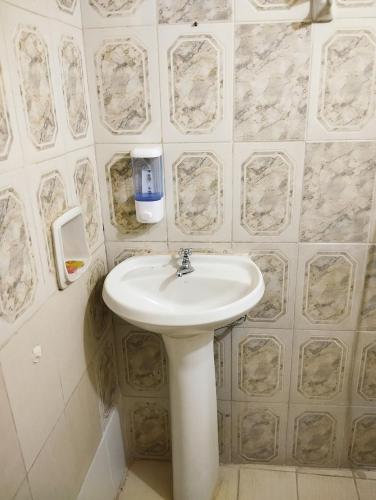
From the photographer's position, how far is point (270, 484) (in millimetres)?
1580

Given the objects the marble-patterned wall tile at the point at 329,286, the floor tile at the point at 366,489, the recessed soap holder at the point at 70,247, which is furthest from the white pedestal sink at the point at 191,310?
the floor tile at the point at 366,489

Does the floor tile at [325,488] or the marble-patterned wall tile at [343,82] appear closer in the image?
the marble-patterned wall tile at [343,82]

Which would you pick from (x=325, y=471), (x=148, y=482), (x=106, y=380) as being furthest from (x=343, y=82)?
(x=148, y=482)

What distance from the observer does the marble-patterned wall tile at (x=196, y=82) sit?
1.19m

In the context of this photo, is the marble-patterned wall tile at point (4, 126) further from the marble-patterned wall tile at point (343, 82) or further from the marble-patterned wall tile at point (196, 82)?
the marble-patterned wall tile at point (343, 82)

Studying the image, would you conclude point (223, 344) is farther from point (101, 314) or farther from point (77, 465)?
point (77, 465)

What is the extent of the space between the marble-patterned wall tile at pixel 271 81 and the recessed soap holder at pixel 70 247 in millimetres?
540

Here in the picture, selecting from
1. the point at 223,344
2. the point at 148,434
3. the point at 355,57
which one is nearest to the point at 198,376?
the point at 223,344

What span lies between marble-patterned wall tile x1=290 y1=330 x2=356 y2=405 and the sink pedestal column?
13.1 inches

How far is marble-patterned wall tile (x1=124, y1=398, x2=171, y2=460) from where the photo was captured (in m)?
1.64

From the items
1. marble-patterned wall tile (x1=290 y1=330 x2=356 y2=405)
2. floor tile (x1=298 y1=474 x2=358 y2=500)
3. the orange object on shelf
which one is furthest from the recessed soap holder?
floor tile (x1=298 y1=474 x2=358 y2=500)

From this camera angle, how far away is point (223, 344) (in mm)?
1504

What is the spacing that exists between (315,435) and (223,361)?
1.53 feet

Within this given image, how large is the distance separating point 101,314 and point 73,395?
0.30 metres
